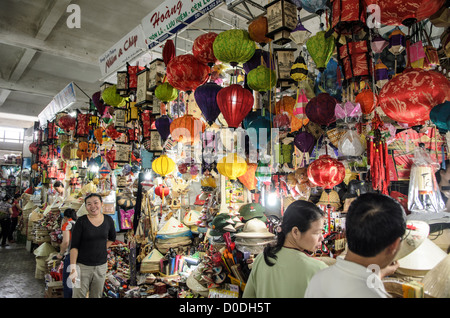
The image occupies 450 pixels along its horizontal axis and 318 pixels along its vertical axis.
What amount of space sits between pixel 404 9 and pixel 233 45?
3.84 feet

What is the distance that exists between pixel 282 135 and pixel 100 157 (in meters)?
5.05

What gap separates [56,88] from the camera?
7.68 metres

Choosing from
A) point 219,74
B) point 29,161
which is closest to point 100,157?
point 219,74

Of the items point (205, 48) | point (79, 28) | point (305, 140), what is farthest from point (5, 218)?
point (305, 140)

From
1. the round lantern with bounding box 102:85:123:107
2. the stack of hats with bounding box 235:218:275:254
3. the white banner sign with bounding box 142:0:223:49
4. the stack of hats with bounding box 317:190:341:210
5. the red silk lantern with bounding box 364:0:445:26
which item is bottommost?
the stack of hats with bounding box 235:218:275:254

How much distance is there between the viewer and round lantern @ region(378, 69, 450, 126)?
148cm

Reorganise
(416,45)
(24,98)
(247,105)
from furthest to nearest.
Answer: (24,98), (247,105), (416,45)

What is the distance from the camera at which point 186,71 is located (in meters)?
2.64

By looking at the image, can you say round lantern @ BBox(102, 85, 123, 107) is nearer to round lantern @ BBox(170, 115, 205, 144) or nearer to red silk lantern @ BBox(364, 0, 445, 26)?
round lantern @ BBox(170, 115, 205, 144)

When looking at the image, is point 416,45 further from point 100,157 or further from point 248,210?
point 100,157

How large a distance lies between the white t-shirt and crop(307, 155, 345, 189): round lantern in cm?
126

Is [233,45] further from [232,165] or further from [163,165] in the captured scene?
[163,165]

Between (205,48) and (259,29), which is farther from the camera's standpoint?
(205,48)

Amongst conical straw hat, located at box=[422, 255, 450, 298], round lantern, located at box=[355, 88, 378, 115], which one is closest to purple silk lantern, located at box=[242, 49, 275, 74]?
round lantern, located at box=[355, 88, 378, 115]
